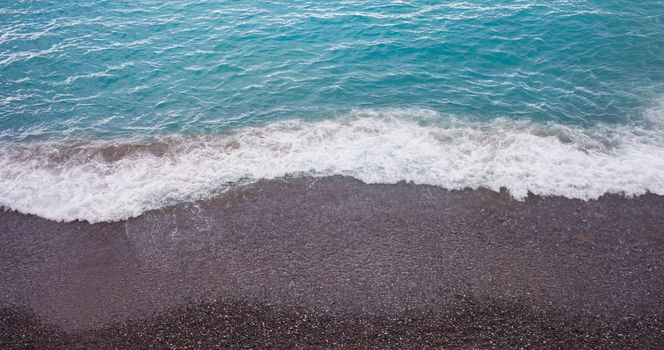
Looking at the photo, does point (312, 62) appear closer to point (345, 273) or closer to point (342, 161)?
point (342, 161)

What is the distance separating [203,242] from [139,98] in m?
11.4

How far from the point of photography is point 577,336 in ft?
33.2

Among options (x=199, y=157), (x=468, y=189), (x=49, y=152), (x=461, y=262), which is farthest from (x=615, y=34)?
(x=49, y=152)

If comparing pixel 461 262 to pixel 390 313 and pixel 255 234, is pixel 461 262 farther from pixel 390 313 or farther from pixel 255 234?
pixel 255 234

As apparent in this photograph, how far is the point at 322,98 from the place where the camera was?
800 inches

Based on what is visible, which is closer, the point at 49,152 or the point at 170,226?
the point at 170,226

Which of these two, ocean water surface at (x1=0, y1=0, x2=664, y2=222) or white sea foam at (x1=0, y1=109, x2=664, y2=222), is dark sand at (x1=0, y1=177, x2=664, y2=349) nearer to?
white sea foam at (x1=0, y1=109, x2=664, y2=222)

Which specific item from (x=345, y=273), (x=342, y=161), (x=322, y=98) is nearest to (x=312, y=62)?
(x=322, y=98)

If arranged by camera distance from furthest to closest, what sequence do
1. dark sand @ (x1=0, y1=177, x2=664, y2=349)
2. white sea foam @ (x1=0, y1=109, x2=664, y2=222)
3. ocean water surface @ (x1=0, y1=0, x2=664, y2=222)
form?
1. ocean water surface @ (x1=0, y1=0, x2=664, y2=222)
2. white sea foam @ (x1=0, y1=109, x2=664, y2=222)
3. dark sand @ (x1=0, y1=177, x2=664, y2=349)

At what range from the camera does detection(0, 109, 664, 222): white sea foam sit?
1478 centimetres

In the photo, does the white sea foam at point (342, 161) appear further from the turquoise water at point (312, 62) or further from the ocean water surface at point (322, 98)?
the turquoise water at point (312, 62)

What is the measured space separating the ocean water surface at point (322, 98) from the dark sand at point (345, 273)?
4.02ft

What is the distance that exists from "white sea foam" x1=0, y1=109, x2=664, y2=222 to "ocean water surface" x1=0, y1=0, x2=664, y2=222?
82 millimetres

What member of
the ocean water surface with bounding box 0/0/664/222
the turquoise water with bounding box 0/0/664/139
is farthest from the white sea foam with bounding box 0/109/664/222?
the turquoise water with bounding box 0/0/664/139
